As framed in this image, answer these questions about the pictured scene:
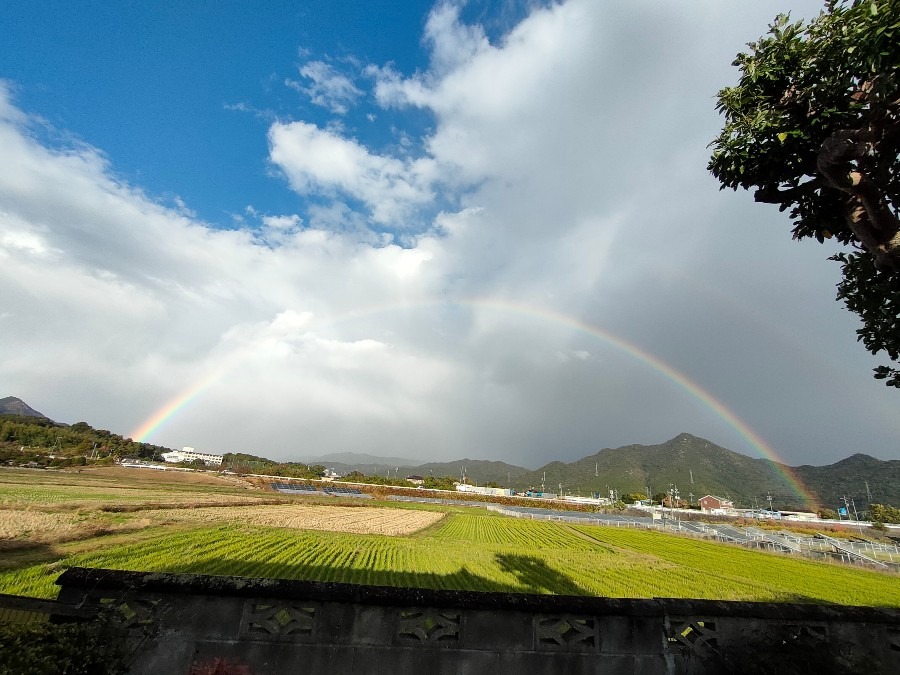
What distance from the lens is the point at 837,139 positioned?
24.8 ft

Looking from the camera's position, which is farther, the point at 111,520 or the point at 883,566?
the point at 883,566

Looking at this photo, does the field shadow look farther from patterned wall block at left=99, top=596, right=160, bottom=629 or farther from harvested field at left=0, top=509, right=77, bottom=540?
patterned wall block at left=99, top=596, right=160, bottom=629

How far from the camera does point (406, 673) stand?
197 inches

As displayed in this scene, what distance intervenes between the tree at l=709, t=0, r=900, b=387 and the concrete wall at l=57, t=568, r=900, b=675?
6.41m

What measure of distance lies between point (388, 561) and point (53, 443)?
18007 cm

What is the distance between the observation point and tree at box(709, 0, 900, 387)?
709 cm

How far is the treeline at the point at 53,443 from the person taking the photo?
11496 cm

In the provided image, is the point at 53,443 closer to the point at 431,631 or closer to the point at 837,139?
the point at 431,631

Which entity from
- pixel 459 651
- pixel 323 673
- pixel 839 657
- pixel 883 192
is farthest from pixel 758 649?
pixel 883 192

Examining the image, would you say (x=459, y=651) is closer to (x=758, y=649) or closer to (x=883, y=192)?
(x=758, y=649)

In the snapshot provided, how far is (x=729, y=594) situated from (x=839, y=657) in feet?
80.2

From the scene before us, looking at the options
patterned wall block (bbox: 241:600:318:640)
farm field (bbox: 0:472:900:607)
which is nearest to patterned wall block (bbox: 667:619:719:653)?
patterned wall block (bbox: 241:600:318:640)

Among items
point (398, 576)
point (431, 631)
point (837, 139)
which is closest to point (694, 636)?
point (431, 631)

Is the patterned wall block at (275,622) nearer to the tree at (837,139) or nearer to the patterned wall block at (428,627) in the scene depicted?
the patterned wall block at (428,627)
